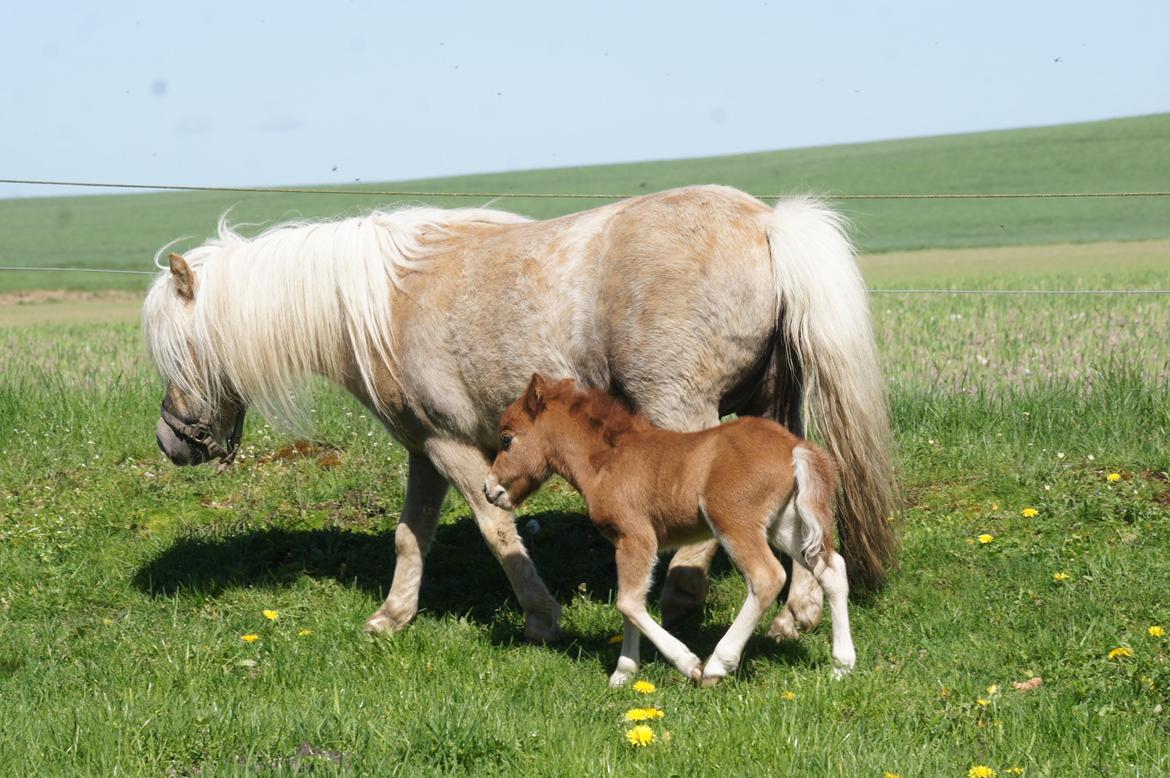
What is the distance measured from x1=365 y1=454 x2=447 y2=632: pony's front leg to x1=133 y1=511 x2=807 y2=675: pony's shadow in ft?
0.72

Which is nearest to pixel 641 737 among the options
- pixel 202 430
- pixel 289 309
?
pixel 289 309

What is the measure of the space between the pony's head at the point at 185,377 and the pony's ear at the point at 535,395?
6.47ft

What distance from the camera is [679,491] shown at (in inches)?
181

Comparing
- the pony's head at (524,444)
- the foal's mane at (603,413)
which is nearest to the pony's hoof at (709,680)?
the foal's mane at (603,413)

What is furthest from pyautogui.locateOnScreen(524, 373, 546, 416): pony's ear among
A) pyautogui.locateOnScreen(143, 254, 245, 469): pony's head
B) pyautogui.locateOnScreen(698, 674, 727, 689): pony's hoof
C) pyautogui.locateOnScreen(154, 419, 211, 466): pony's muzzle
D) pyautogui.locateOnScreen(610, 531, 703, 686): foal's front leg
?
pyautogui.locateOnScreen(154, 419, 211, 466): pony's muzzle

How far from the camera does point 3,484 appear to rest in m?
7.84

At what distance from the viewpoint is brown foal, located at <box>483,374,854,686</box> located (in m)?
4.48

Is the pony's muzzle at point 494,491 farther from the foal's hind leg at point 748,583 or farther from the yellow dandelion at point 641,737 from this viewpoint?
the yellow dandelion at point 641,737

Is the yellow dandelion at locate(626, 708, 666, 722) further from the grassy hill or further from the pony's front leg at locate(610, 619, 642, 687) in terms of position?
the grassy hill

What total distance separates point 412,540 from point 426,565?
0.80 m

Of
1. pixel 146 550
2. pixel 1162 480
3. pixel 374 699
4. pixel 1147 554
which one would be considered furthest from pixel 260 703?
pixel 1162 480

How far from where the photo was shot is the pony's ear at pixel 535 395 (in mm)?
4887

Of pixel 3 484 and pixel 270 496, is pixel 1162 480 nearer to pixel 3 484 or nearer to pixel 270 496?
pixel 270 496

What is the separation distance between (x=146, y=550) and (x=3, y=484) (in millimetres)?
1699
